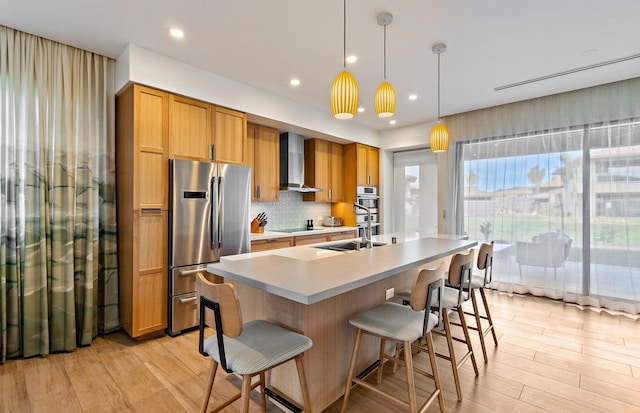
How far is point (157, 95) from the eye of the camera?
119 inches

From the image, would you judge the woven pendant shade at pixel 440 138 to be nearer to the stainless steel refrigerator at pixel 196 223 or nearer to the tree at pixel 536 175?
the tree at pixel 536 175

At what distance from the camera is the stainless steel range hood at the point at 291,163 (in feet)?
15.5

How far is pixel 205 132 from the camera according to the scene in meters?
3.35

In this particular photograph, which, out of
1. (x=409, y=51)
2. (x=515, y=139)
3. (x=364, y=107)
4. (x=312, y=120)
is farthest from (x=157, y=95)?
(x=515, y=139)

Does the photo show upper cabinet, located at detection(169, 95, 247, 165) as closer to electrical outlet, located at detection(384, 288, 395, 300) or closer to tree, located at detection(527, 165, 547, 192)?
electrical outlet, located at detection(384, 288, 395, 300)

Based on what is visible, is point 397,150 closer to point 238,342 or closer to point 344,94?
point 344,94

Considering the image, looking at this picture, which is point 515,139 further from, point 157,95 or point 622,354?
point 157,95

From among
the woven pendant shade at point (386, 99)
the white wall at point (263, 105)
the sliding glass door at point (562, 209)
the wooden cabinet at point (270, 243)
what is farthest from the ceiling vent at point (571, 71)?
the wooden cabinet at point (270, 243)

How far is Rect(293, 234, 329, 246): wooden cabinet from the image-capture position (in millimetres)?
4379

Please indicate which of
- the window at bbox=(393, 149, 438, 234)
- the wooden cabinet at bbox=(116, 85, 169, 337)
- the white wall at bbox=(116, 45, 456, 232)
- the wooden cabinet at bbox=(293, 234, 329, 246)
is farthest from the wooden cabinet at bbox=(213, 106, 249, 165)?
the window at bbox=(393, 149, 438, 234)

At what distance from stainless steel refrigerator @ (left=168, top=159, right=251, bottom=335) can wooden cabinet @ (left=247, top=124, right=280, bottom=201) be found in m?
0.73

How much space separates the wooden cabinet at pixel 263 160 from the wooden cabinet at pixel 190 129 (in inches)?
33.0

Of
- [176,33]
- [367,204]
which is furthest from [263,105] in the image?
[367,204]

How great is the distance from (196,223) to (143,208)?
51 centimetres
